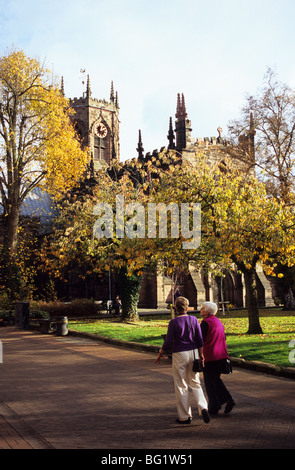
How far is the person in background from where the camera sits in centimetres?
705

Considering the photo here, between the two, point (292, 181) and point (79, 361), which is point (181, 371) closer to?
point (79, 361)

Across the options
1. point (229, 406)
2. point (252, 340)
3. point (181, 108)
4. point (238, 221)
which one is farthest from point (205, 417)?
point (181, 108)

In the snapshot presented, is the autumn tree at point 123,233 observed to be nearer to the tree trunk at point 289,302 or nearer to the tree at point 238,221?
the tree at point 238,221

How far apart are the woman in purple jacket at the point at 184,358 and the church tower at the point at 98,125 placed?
51.0 meters

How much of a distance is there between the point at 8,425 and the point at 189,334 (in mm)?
2871

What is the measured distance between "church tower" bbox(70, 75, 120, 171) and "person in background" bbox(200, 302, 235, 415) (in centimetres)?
5067

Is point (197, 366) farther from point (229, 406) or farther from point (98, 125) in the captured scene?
point (98, 125)

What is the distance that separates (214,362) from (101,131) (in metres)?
54.5

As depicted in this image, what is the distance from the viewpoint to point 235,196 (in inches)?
625

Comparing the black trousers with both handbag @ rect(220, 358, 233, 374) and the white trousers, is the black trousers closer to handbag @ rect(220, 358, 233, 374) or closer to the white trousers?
handbag @ rect(220, 358, 233, 374)

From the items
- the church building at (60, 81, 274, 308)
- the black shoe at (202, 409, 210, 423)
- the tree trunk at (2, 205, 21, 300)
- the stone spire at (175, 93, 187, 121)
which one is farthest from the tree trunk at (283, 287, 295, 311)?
the black shoe at (202, 409, 210, 423)

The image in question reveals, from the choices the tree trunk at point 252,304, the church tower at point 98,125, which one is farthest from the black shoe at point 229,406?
the church tower at point 98,125

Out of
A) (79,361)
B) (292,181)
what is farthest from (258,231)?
(292,181)

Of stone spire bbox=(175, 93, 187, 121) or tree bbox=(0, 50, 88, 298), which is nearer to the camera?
tree bbox=(0, 50, 88, 298)
